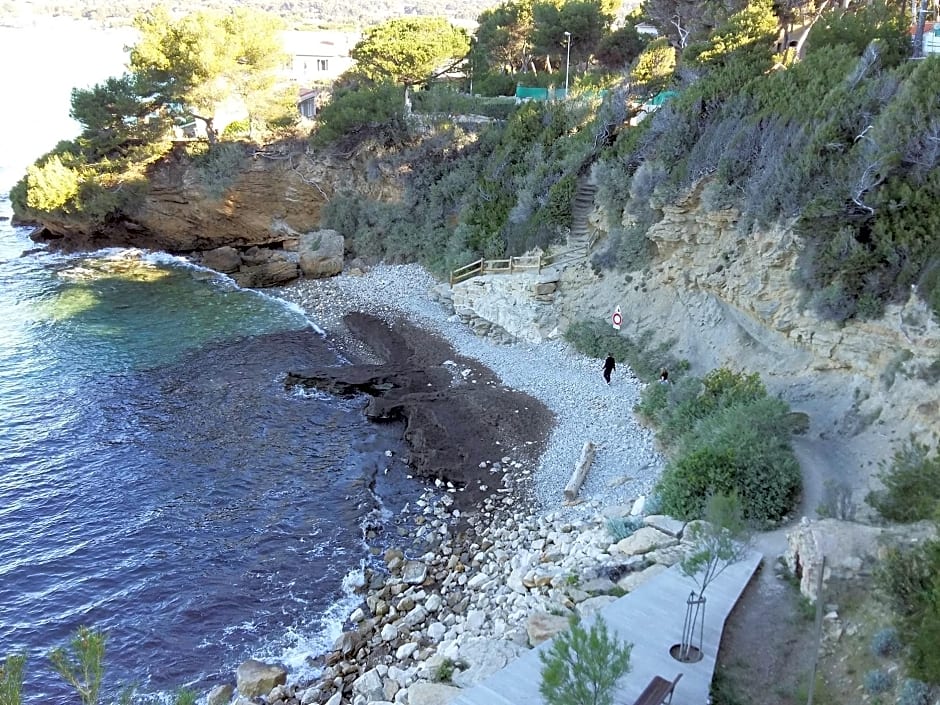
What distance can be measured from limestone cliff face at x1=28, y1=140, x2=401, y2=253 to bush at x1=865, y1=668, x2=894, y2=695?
32.9 metres

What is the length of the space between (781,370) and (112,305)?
28.8 meters

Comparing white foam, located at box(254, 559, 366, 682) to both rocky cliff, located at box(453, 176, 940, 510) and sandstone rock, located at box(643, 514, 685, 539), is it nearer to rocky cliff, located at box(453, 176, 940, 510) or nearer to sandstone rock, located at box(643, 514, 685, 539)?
sandstone rock, located at box(643, 514, 685, 539)

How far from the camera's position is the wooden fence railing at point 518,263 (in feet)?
91.0

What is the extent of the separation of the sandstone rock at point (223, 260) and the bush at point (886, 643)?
114 feet

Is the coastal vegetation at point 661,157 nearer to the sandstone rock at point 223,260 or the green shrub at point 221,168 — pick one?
the green shrub at point 221,168

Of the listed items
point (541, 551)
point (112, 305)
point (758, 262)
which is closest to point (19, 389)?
point (112, 305)

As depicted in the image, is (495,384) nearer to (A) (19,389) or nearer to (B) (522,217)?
(B) (522,217)

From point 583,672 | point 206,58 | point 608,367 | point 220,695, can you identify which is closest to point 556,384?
point 608,367

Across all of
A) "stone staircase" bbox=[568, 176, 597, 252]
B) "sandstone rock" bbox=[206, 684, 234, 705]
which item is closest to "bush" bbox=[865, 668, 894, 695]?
"sandstone rock" bbox=[206, 684, 234, 705]

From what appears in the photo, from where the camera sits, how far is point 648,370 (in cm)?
2244

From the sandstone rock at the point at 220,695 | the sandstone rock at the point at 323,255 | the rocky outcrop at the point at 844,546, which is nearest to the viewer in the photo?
the rocky outcrop at the point at 844,546

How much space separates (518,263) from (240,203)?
18.9 m

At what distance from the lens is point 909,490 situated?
1276cm

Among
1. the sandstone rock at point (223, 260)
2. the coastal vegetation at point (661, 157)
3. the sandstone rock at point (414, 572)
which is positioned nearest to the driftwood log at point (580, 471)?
the coastal vegetation at point (661, 157)
